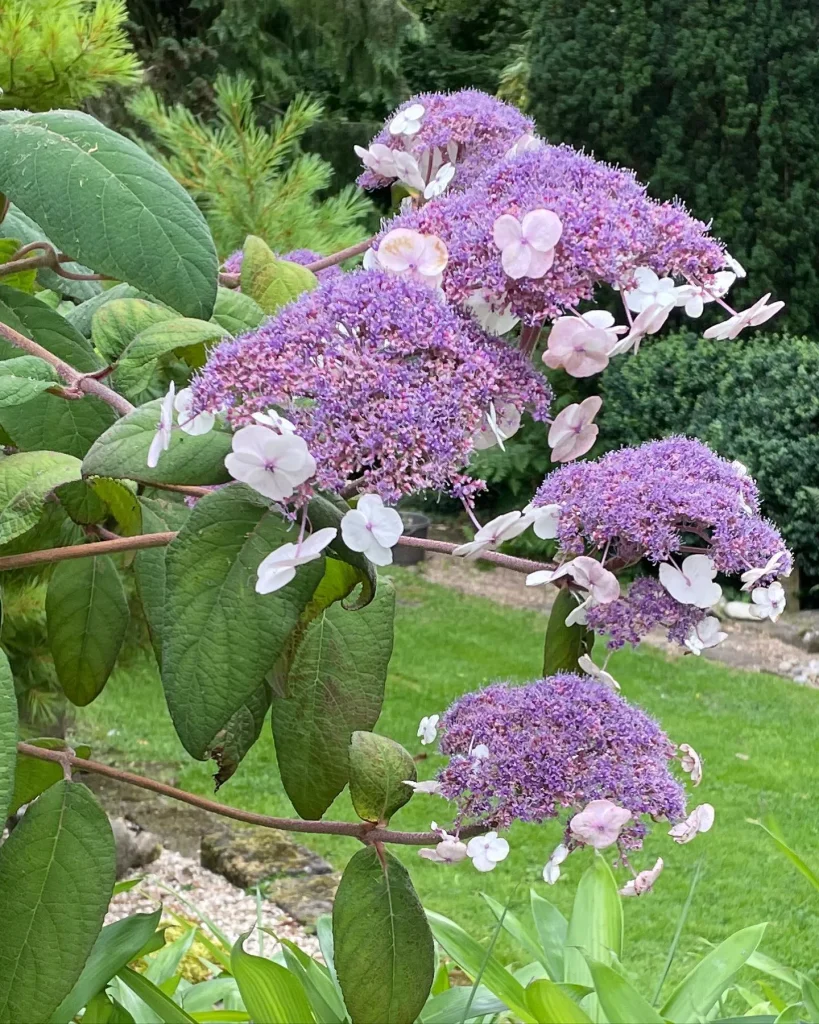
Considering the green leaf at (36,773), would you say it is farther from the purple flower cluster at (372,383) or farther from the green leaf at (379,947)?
the purple flower cluster at (372,383)

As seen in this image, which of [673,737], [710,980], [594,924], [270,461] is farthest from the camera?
[673,737]

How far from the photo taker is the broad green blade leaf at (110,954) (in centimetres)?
138

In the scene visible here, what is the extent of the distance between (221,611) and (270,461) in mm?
92

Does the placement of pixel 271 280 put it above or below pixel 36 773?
above

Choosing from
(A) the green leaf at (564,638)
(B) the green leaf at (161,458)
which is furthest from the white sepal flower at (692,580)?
(B) the green leaf at (161,458)

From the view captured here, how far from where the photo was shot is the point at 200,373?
1.79 feet

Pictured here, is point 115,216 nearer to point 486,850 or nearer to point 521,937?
point 486,850

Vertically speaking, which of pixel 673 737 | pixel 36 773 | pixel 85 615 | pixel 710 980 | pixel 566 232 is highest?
pixel 566 232

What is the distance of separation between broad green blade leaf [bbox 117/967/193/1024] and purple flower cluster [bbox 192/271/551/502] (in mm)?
1149

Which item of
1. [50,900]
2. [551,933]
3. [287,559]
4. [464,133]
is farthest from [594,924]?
[287,559]

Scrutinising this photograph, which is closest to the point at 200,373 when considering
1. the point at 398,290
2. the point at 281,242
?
the point at 398,290

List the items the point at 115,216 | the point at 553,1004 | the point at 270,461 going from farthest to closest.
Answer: the point at 553,1004, the point at 115,216, the point at 270,461

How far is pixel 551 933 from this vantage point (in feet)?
6.12

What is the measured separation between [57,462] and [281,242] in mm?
1332
